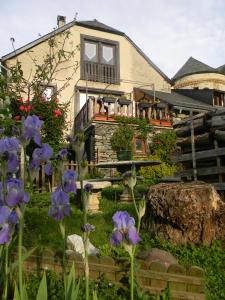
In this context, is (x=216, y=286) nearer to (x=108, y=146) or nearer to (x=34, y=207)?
(x=34, y=207)


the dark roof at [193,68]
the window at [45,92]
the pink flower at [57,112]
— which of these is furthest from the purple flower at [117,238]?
the dark roof at [193,68]

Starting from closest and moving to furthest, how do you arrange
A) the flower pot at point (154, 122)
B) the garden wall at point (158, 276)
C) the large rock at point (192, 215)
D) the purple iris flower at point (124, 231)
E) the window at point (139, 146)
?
the purple iris flower at point (124, 231), the garden wall at point (158, 276), the large rock at point (192, 215), the window at point (139, 146), the flower pot at point (154, 122)

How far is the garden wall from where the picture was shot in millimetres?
3088

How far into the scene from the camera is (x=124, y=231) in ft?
5.77

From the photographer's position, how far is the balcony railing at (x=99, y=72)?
2158 cm

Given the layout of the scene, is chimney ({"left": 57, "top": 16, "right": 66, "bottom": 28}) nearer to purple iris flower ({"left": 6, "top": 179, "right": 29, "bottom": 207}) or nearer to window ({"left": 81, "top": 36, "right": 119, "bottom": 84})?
window ({"left": 81, "top": 36, "right": 119, "bottom": 84})

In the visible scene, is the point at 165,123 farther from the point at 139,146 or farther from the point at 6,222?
the point at 6,222

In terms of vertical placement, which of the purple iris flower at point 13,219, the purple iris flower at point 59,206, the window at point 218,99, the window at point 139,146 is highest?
the window at point 218,99

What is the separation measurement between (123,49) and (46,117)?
1263 centimetres

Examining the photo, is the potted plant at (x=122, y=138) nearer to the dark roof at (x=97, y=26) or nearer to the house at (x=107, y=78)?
the house at (x=107, y=78)

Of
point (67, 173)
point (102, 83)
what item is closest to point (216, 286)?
point (67, 173)

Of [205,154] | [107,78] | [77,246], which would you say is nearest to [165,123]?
[107,78]

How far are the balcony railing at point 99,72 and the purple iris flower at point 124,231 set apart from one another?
20222 mm

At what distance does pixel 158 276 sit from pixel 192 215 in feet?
6.46
